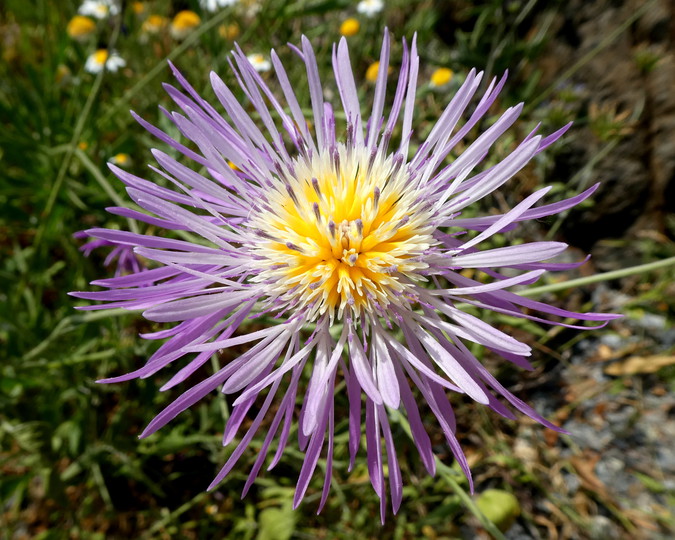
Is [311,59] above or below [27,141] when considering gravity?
below

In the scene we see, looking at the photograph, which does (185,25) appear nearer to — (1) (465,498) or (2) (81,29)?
(2) (81,29)

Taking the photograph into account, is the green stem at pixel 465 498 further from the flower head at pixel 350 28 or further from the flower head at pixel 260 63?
the flower head at pixel 350 28

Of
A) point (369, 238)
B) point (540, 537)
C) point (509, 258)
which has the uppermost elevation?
point (369, 238)

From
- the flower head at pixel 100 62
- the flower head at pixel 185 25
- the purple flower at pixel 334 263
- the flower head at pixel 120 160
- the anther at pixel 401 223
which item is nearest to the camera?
the purple flower at pixel 334 263

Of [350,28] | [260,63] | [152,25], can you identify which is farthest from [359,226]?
[152,25]

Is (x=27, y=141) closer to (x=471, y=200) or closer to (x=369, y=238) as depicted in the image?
(x=369, y=238)

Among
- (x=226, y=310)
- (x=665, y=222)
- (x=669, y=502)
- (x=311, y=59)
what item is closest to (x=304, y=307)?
(x=226, y=310)

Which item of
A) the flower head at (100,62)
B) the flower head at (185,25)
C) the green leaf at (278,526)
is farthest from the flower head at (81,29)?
the green leaf at (278,526)
